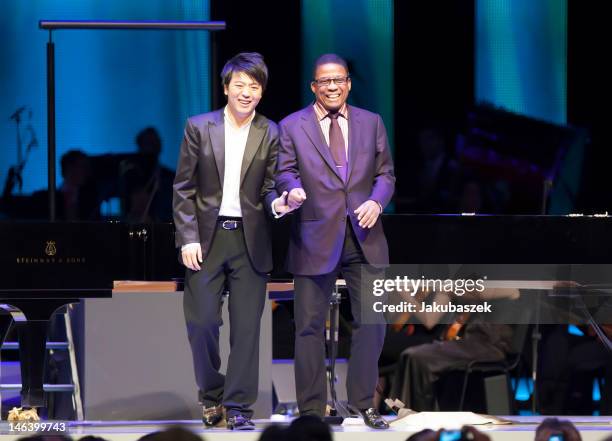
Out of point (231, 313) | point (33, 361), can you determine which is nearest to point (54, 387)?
point (33, 361)

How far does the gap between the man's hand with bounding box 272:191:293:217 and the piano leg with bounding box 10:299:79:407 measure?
1.01m

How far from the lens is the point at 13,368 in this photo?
6.19 meters

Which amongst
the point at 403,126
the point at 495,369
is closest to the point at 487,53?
the point at 403,126

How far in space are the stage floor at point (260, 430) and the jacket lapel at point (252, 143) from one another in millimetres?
956

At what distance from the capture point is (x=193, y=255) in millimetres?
4289

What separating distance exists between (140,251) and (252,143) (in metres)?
0.76

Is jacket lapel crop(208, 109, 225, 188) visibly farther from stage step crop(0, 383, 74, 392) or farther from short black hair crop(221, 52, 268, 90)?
stage step crop(0, 383, 74, 392)

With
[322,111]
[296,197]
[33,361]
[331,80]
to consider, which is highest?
[331,80]

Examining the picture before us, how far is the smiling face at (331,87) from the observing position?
4367mm

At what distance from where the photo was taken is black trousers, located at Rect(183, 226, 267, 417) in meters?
4.34

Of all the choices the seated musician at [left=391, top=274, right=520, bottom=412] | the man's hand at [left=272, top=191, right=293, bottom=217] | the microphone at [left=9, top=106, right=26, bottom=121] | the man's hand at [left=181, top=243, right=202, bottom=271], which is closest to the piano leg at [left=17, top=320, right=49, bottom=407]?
the man's hand at [left=181, top=243, right=202, bottom=271]

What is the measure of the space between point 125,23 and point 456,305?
2.40 meters

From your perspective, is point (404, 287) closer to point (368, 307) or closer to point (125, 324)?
point (368, 307)

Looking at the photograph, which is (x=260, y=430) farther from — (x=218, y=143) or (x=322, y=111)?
(x=322, y=111)
